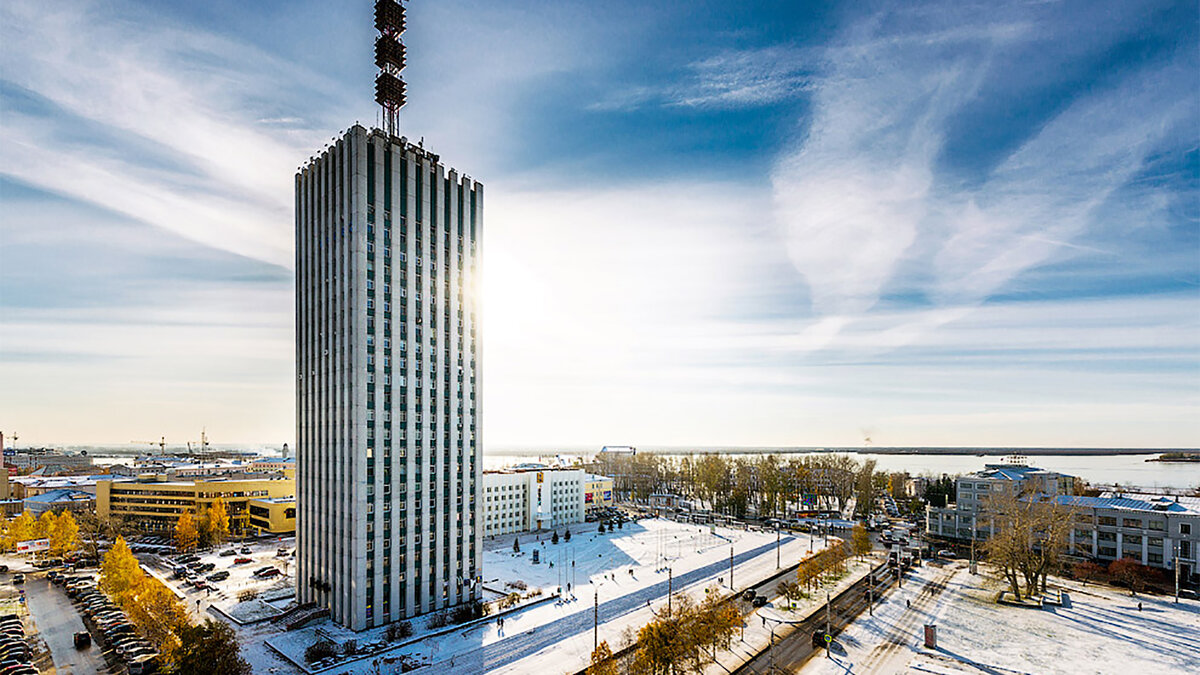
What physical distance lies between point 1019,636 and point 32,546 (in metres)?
139

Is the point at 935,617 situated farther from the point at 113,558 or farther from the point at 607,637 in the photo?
the point at 113,558

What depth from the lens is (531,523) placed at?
129750 mm

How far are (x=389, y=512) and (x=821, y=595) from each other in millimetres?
52132

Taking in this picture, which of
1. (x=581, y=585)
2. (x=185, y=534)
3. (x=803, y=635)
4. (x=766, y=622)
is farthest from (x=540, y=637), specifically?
(x=185, y=534)

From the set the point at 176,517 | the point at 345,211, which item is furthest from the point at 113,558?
the point at 176,517

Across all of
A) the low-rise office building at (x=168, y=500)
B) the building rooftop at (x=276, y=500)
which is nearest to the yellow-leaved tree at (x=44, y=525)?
the low-rise office building at (x=168, y=500)

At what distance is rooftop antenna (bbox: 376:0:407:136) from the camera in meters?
70.1

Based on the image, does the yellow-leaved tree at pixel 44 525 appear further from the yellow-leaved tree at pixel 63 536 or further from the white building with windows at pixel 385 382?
the white building with windows at pixel 385 382

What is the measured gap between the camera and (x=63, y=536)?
320ft

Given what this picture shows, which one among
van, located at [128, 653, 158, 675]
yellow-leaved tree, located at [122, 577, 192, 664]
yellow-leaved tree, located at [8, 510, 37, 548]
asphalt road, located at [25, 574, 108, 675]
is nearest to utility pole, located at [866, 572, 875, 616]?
yellow-leaved tree, located at [122, 577, 192, 664]

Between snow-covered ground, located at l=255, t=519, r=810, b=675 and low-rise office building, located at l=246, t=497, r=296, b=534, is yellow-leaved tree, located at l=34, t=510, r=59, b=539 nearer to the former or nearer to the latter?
low-rise office building, located at l=246, t=497, r=296, b=534

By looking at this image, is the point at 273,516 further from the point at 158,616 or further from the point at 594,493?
the point at 158,616

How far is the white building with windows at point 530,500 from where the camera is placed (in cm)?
12375

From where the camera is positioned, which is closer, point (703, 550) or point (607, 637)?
point (607, 637)
